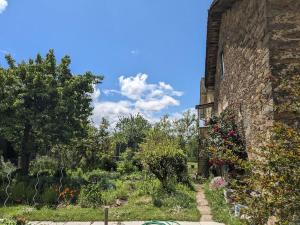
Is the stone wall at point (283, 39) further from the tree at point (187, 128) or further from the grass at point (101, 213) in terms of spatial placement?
the tree at point (187, 128)

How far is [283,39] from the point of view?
7.95 m

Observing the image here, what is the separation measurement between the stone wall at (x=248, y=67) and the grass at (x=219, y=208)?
2037 millimetres

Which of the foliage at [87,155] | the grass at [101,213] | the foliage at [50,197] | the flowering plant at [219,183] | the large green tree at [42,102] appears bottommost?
the grass at [101,213]

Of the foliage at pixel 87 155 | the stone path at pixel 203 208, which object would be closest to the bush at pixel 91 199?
the stone path at pixel 203 208

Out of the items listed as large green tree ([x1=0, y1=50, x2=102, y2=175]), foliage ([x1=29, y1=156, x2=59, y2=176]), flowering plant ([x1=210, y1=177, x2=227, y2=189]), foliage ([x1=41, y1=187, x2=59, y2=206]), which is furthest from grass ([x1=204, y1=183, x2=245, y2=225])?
foliage ([x1=29, y1=156, x2=59, y2=176])

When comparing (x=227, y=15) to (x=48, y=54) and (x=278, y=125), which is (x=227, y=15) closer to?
(x=48, y=54)

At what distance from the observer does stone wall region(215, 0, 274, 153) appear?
8.20 metres

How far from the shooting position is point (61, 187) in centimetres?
1214

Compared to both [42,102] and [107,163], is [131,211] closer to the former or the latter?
[42,102]

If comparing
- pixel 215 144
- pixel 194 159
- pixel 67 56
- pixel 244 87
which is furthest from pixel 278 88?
pixel 194 159

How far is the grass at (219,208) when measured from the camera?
27.5ft

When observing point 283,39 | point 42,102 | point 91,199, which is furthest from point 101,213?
point 283,39

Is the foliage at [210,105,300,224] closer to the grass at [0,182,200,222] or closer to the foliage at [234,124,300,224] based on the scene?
the foliage at [234,124,300,224]

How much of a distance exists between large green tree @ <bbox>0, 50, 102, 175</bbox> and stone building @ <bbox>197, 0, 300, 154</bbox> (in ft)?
20.3
